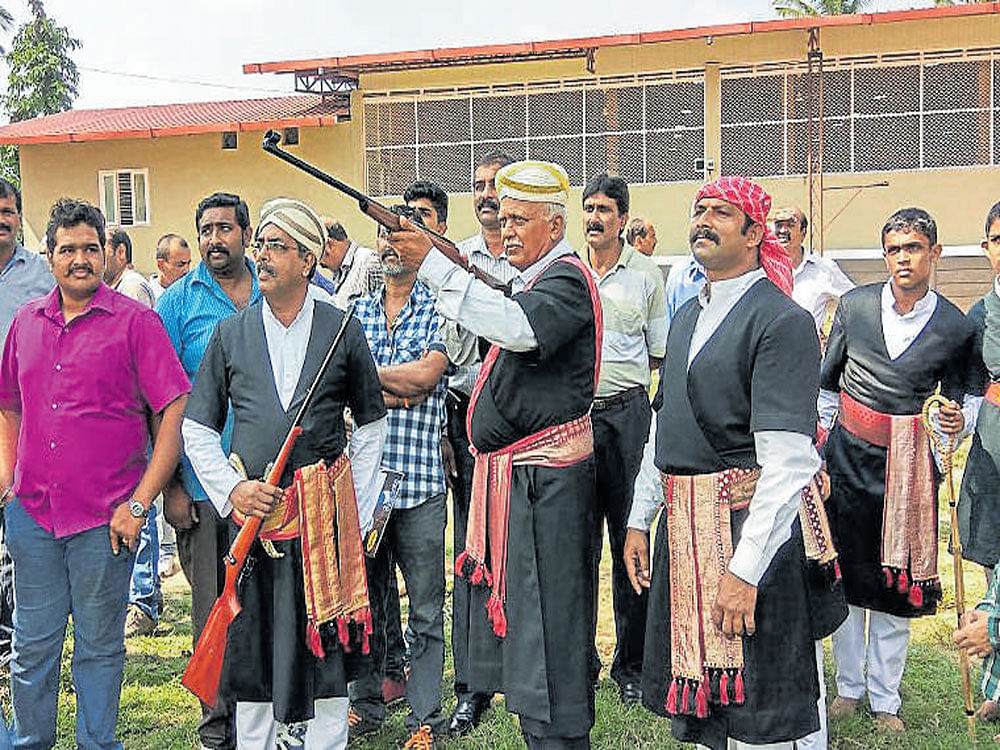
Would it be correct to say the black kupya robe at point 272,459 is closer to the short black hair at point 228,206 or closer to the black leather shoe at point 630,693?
the short black hair at point 228,206

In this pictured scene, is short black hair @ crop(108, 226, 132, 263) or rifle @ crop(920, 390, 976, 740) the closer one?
rifle @ crop(920, 390, 976, 740)

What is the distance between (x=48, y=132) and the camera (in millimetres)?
27516

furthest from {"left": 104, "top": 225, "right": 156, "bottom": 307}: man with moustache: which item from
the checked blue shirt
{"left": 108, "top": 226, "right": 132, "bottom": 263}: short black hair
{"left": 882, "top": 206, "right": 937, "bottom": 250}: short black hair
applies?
{"left": 882, "top": 206, "right": 937, "bottom": 250}: short black hair

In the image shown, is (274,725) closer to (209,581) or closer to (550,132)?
(209,581)

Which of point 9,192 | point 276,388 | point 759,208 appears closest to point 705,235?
point 759,208

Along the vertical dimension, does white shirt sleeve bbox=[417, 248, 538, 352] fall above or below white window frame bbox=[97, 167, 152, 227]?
below

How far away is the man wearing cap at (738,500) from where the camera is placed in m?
3.29

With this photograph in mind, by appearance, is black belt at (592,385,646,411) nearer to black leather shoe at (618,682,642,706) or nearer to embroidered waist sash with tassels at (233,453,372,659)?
black leather shoe at (618,682,642,706)

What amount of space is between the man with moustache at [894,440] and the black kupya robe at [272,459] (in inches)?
93.6

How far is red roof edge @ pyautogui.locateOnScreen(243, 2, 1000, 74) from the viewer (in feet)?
68.1

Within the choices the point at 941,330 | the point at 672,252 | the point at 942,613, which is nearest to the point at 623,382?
the point at 941,330

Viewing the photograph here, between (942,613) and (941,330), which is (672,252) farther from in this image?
(941,330)

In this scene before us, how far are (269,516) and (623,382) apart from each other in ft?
7.58

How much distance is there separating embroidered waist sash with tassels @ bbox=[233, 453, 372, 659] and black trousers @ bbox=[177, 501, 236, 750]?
0.71 metres
